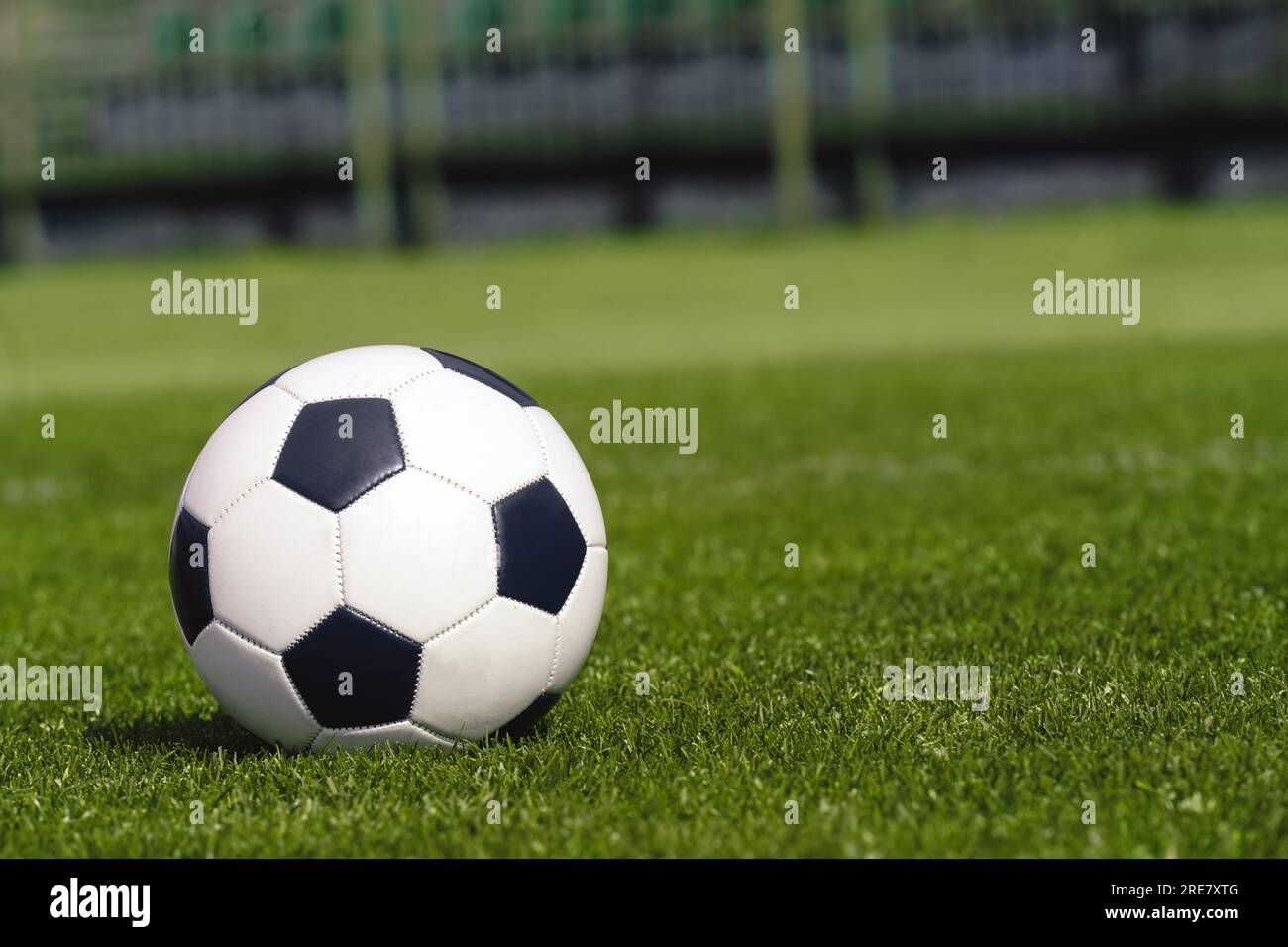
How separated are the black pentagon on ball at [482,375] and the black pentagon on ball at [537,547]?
315mm

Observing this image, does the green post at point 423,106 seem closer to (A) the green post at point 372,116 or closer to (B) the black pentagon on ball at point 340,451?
(A) the green post at point 372,116

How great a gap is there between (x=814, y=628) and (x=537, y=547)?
5.07ft

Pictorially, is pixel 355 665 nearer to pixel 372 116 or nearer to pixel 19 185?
pixel 372 116

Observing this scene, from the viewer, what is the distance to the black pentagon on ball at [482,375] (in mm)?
3680

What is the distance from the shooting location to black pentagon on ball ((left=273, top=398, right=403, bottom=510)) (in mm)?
3320

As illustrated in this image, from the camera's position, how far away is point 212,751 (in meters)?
3.60

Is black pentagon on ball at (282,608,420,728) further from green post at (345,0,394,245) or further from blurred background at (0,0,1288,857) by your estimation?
green post at (345,0,394,245)

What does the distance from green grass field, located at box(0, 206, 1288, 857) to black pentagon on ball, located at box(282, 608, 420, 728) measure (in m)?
0.15

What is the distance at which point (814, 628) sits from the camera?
4695 mm

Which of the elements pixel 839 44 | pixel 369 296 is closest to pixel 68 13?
pixel 369 296

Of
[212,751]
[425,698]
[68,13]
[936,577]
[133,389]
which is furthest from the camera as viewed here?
[68,13]

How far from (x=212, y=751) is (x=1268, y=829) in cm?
248
